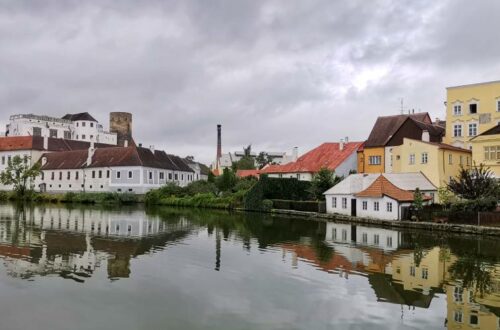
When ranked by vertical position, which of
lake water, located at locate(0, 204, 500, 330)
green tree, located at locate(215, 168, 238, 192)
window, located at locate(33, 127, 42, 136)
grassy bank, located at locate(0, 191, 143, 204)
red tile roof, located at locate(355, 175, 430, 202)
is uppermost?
window, located at locate(33, 127, 42, 136)

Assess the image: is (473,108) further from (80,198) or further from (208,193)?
(80,198)

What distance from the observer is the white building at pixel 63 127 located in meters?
100

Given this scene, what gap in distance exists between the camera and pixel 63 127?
10600cm

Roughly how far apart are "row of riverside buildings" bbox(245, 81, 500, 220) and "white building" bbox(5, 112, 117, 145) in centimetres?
6932

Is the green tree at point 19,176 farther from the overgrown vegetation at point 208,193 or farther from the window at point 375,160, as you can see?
the window at point 375,160

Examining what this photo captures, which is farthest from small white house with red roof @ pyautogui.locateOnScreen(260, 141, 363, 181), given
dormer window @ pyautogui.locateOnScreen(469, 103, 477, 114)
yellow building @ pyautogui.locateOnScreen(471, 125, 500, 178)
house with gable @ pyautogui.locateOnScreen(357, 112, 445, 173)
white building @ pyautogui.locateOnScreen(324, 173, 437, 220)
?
yellow building @ pyautogui.locateOnScreen(471, 125, 500, 178)

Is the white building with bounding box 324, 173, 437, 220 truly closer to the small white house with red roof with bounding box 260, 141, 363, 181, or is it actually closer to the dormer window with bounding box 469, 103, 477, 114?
the dormer window with bounding box 469, 103, 477, 114

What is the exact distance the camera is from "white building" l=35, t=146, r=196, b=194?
6369cm

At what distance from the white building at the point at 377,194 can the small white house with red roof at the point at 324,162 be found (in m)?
12.0

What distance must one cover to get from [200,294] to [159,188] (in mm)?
49347

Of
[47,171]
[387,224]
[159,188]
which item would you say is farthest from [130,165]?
[387,224]

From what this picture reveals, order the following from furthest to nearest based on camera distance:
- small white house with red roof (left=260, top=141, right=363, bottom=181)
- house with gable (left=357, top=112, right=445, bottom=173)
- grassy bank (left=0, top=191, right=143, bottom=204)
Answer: grassy bank (left=0, top=191, right=143, bottom=204) → small white house with red roof (left=260, top=141, right=363, bottom=181) → house with gable (left=357, top=112, right=445, bottom=173)

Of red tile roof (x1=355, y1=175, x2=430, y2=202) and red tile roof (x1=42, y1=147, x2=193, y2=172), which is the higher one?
red tile roof (x1=42, y1=147, x2=193, y2=172)

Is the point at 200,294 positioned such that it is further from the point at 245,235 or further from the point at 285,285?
the point at 245,235
